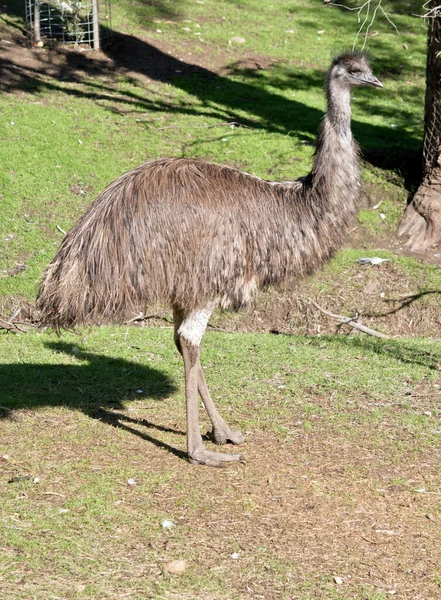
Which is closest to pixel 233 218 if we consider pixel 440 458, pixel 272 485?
pixel 272 485

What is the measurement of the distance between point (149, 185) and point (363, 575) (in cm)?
238

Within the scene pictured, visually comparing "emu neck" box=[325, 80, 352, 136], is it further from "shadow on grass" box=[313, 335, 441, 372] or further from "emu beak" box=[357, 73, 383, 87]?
"shadow on grass" box=[313, 335, 441, 372]

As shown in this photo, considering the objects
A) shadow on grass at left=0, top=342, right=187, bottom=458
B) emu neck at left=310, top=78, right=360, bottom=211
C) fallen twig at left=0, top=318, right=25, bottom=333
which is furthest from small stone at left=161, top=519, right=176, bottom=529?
fallen twig at left=0, top=318, right=25, bottom=333

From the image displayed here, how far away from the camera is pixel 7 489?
4965mm

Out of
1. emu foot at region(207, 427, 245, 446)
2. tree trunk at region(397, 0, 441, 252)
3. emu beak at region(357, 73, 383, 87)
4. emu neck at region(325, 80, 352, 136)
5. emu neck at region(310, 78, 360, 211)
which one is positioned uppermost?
emu beak at region(357, 73, 383, 87)

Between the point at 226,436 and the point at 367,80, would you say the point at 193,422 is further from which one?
the point at 367,80

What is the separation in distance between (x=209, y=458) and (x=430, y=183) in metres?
5.38

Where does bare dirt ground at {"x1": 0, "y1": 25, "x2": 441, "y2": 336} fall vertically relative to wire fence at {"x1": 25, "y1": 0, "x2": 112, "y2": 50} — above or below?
below

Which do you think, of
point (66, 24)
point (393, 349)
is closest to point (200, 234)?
point (393, 349)

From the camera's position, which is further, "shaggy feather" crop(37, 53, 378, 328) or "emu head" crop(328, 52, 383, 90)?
"emu head" crop(328, 52, 383, 90)

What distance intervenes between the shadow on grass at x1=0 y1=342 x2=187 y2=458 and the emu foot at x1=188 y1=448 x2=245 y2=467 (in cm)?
35

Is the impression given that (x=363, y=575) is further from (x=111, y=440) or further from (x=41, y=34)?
(x=41, y=34)

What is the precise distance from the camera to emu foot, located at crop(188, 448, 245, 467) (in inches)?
210

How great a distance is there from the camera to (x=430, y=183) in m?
9.71
